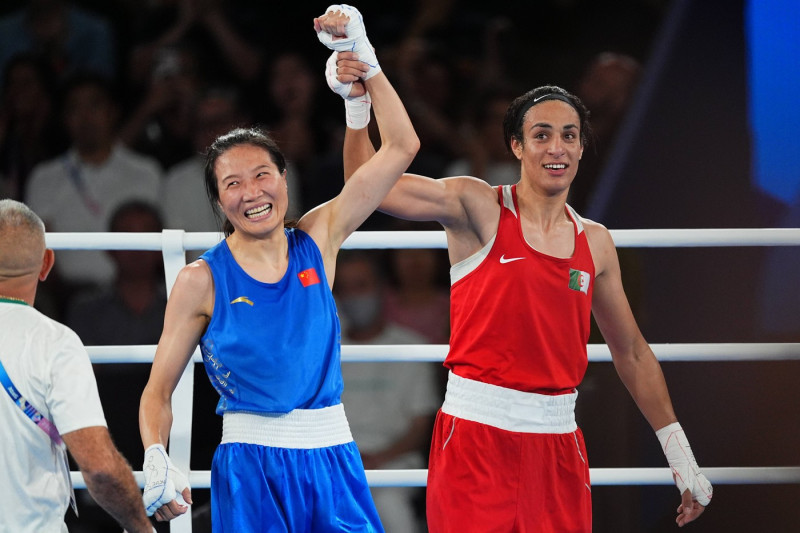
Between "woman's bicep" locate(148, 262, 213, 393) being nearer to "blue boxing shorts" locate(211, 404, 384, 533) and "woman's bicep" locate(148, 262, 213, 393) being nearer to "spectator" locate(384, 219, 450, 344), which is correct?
"blue boxing shorts" locate(211, 404, 384, 533)

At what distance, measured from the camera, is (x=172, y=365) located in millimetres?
2018

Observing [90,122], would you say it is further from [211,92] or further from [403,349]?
[403,349]

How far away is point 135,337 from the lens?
3609mm

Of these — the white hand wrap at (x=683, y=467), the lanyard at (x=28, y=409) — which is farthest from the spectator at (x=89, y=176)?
the white hand wrap at (x=683, y=467)

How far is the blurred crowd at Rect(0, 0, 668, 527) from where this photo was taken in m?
3.96

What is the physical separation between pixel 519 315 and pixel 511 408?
0.22 metres

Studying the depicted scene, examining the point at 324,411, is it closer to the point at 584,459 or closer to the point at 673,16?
the point at 584,459

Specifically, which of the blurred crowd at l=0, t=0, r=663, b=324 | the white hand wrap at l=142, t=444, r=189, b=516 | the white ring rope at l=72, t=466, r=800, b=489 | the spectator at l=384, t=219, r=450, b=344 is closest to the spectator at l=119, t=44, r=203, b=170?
the blurred crowd at l=0, t=0, r=663, b=324

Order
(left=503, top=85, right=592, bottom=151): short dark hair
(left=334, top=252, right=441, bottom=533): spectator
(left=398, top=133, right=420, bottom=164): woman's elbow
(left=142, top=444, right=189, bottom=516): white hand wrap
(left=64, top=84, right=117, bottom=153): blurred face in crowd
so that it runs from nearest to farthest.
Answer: (left=142, top=444, right=189, bottom=516): white hand wrap, (left=398, top=133, right=420, bottom=164): woman's elbow, (left=503, top=85, right=592, bottom=151): short dark hair, (left=334, top=252, right=441, bottom=533): spectator, (left=64, top=84, right=117, bottom=153): blurred face in crowd

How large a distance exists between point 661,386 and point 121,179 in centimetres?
267

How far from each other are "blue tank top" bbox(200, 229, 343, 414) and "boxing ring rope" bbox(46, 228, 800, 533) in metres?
0.39

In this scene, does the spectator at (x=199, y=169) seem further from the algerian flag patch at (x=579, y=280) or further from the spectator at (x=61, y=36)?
the algerian flag patch at (x=579, y=280)

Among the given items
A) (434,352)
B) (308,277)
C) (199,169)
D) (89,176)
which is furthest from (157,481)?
(89,176)

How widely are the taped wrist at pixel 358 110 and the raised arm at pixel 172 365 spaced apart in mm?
514
